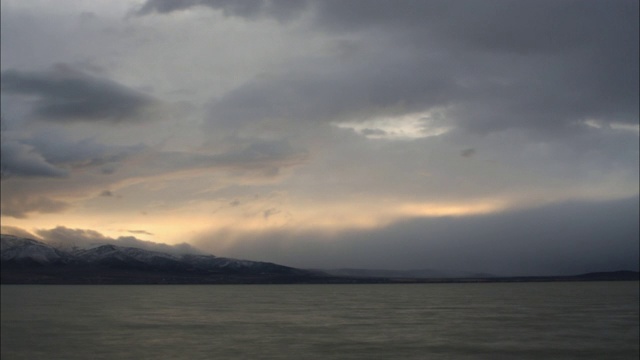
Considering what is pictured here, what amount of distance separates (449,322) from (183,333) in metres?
42.5

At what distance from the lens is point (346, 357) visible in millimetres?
57031

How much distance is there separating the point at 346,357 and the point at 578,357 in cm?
2293

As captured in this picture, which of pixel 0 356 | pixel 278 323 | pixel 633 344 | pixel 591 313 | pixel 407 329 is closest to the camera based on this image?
pixel 0 356

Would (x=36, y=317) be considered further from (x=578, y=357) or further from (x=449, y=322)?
(x=578, y=357)

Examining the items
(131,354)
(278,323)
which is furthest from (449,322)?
(131,354)

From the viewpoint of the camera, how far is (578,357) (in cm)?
6050

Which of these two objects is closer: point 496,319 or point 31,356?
point 31,356

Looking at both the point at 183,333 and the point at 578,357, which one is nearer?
the point at 578,357

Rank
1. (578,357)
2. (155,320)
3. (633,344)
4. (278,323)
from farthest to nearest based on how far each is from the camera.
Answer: (155,320)
(278,323)
(633,344)
(578,357)

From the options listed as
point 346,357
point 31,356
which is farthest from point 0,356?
point 346,357

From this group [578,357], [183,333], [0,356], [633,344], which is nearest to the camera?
[0,356]

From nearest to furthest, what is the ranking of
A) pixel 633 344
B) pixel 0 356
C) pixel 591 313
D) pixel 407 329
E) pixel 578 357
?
pixel 0 356, pixel 578 357, pixel 633 344, pixel 407 329, pixel 591 313

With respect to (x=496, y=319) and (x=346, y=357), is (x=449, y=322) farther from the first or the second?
(x=346, y=357)

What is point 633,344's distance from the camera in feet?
224
